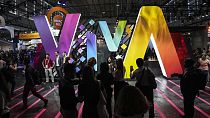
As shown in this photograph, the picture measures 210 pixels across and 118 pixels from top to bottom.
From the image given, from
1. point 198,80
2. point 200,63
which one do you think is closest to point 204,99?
point 200,63

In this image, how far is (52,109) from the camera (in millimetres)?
7840

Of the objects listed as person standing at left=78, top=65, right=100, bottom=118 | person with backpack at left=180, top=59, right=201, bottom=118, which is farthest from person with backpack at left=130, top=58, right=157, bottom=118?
person standing at left=78, top=65, right=100, bottom=118

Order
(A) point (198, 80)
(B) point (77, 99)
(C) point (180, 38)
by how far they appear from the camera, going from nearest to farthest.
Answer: (B) point (77, 99) < (A) point (198, 80) < (C) point (180, 38)

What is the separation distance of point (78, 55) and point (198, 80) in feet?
40.3

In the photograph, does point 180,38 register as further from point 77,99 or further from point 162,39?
point 77,99

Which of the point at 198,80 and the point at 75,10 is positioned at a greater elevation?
the point at 75,10

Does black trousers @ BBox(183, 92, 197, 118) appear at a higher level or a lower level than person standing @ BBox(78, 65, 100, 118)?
lower

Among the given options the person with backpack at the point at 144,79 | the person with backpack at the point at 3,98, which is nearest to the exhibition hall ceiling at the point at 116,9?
the person with backpack at the point at 144,79

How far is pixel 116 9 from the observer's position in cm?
3534

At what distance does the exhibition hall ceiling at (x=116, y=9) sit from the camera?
21031 mm

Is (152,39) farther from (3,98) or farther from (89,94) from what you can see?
(3,98)

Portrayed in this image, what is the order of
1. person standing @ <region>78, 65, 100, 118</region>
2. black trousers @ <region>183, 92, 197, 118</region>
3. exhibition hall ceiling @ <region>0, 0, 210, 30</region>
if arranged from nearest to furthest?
person standing @ <region>78, 65, 100, 118</region> → black trousers @ <region>183, 92, 197, 118</region> → exhibition hall ceiling @ <region>0, 0, 210, 30</region>

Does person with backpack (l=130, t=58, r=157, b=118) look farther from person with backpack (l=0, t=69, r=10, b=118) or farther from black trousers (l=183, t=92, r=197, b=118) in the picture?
person with backpack (l=0, t=69, r=10, b=118)

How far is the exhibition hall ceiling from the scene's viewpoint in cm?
2103
